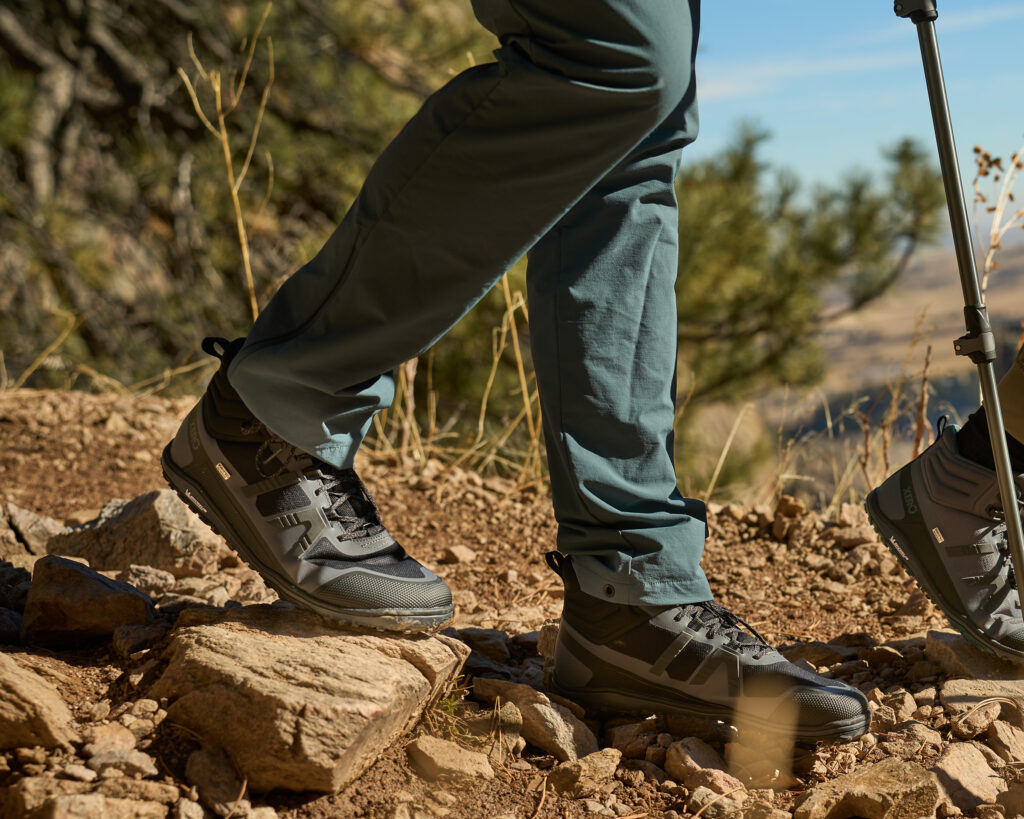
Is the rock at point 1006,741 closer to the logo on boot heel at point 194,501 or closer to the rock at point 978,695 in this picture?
the rock at point 978,695

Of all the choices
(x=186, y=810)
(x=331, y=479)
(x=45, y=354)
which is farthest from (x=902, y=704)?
(x=45, y=354)

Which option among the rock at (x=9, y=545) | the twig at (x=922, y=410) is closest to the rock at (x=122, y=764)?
the rock at (x=9, y=545)

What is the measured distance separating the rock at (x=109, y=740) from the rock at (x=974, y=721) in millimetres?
1089

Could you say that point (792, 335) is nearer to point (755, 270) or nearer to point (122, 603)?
point (755, 270)

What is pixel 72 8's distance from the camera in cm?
486

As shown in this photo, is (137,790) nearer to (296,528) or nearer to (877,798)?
(296,528)

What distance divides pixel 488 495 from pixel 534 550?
367 mm

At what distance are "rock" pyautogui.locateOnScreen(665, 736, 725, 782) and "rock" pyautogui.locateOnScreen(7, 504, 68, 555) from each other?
127 centimetres

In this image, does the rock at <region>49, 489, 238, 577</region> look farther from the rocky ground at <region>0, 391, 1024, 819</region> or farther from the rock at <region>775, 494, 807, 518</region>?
the rock at <region>775, 494, 807, 518</region>

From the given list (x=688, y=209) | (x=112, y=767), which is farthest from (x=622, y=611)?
(x=688, y=209)

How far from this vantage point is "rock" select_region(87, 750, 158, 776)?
108 cm

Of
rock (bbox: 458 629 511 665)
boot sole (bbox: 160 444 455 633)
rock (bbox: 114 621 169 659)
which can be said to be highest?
boot sole (bbox: 160 444 455 633)

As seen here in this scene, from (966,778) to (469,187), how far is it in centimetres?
97

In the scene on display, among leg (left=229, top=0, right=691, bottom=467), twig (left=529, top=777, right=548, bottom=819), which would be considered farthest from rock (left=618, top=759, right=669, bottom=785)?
leg (left=229, top=0, right=691, bottom=467)
